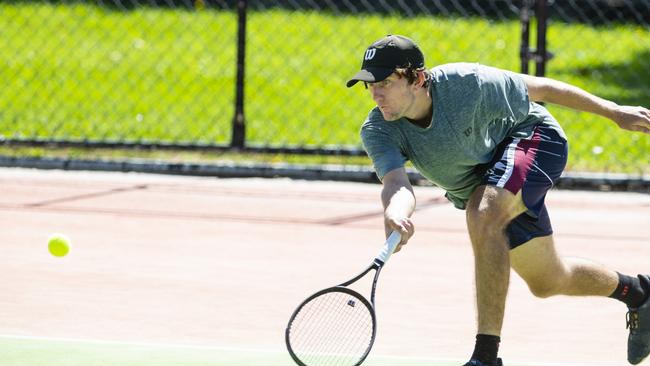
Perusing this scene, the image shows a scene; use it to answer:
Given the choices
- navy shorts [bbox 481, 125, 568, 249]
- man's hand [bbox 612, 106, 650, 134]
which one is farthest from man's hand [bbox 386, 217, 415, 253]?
man's hand [bbox 612, 106, 650, 134]

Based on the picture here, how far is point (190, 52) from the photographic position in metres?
14.7

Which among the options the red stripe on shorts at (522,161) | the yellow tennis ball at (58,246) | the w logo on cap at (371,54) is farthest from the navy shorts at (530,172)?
the yellow tennis ball at (58,246)

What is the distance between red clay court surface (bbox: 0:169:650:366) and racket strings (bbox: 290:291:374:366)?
736mm

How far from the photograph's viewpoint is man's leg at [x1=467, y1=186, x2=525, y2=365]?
5.41 m

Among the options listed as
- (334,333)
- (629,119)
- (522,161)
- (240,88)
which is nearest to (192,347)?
(334,333)

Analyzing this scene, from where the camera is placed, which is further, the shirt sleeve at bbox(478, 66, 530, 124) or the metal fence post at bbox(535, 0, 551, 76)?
the metal fence post at bbox(535, 0, 551, 76)

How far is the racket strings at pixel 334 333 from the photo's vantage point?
5324 millimetres

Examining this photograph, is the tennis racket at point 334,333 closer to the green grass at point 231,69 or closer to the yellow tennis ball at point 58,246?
the yellow tennis ball at point 58,246

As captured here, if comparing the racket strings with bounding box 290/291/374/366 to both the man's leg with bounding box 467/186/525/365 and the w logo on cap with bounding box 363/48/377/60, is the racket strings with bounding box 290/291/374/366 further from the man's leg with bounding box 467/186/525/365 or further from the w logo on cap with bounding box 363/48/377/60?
the w logo on cap with bounding box 363/48/377/60

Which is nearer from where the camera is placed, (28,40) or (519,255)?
(519,255)

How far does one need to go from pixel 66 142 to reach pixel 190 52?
365 centimetres

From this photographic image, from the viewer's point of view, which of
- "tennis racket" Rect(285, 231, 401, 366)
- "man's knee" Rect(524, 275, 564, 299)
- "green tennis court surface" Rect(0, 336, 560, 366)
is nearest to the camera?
"tennis racket" Rect(285, 231, 401, 366)

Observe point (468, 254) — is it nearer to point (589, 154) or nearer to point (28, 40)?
point (589, 154)

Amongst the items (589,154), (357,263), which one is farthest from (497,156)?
(589,154)
